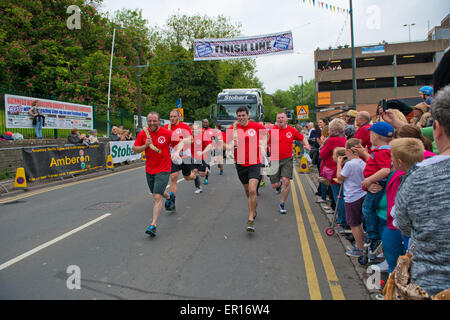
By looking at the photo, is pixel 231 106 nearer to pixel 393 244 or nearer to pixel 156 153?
pixel 156 153

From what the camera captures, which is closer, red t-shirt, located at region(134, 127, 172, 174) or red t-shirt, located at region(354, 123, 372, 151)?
red t-shirt, located at region(354, 123, 372, 151)

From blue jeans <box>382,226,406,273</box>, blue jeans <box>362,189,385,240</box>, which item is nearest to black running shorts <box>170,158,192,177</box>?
blue jeans <box>362,189,385,240</box>

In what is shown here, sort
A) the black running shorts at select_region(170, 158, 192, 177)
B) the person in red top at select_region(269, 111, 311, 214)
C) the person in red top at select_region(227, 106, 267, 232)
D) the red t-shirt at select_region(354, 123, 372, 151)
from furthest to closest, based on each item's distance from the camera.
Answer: the black running shorts at select_region(170, 158, 192, 177)
the person in red top at select_region(269, 111, 311, 214)
the person in red top at select_region(227, 106, 267, 232)
the red t-shirt at select_region(354, 123, 372, 151)

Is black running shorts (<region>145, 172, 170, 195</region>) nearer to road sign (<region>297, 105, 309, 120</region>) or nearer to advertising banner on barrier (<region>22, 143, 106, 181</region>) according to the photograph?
advertising banner on barrier (<region>22, 143, 106, 181</region>)

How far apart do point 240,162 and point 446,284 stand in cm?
436

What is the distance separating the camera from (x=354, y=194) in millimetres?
4500

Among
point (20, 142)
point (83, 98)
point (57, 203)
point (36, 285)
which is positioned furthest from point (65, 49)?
point (36, 285)

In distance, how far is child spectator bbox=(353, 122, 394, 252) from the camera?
3.61 meters

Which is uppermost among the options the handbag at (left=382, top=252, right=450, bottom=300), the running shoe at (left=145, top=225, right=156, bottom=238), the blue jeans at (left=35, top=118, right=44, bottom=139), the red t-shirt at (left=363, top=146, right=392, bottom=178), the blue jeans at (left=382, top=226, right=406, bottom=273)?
the blue jeans at (left=35, top=118, right=44, bottom=139)

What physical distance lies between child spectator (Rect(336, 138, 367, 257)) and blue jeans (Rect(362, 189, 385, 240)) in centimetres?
38

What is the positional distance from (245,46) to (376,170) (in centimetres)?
1788

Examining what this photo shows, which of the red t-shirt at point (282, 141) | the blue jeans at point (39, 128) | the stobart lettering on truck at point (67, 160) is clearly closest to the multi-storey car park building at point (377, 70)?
the stobart lettering on truck at point (67, 160)

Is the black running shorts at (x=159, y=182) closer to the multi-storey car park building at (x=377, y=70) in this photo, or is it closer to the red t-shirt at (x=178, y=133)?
the red t-shirt at (x=178, y=133)

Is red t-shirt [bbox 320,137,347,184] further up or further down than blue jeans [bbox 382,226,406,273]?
further up
